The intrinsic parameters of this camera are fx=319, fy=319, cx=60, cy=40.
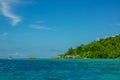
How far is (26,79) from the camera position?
43781 millimetres

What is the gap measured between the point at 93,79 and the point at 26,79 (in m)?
9.34

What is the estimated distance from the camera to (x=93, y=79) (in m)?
44.7

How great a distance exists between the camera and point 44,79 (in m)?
44.0

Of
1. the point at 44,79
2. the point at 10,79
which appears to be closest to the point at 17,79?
the point at 10,79

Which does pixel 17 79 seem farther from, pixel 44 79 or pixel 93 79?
pixel 93 79

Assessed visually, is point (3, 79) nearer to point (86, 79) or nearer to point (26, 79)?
point (26, 79)

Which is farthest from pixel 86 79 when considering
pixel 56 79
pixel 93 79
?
pixel 56 79

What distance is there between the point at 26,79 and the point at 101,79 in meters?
10.5

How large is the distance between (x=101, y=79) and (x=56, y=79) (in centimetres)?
636

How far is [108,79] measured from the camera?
1790 inches

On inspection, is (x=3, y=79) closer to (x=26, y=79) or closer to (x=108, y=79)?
(x=26, y=79)

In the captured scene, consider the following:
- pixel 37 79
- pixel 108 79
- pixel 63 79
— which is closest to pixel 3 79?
pixel 37 79

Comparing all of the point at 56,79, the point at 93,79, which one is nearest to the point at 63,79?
the point at 56,79

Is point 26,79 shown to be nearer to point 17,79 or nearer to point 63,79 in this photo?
point 17,79
